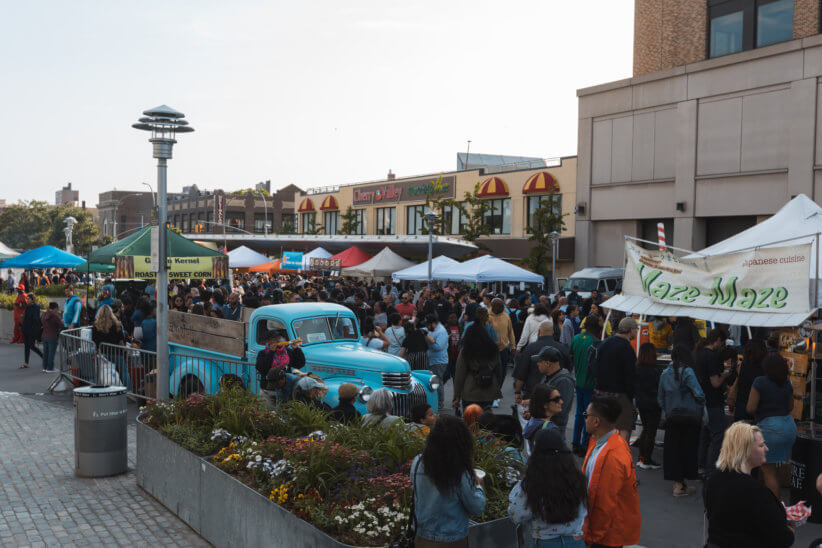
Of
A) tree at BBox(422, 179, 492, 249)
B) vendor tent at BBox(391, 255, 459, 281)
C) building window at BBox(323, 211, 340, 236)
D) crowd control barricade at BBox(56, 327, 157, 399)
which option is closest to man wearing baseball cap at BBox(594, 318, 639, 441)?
crowd control barricade at BBox(56, 327, 157, 399)

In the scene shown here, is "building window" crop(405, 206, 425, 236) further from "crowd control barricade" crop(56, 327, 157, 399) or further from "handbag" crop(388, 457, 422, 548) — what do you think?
"handbag" crop(388, 457, 422, 548)

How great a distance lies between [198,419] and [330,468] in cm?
285

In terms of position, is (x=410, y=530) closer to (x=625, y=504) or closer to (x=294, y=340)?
(x=625, y=504)

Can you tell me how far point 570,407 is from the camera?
8664mm

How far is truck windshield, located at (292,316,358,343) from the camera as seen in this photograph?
36.4 ft

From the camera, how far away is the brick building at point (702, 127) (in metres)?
28.7

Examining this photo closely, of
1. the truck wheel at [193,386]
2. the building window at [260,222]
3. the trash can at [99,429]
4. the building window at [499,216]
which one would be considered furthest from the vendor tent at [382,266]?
the building window at [260,222]

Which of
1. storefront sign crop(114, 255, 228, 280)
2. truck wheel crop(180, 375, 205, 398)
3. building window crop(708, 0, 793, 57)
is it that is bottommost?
truck wheel crop(180, 375, 205, 398)

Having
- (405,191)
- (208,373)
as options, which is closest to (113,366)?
(208,373)

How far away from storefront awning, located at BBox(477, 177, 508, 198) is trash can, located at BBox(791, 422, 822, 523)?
132ft

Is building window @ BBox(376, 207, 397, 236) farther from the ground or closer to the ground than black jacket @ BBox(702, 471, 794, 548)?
farther from the ground

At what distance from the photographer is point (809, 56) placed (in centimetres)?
2805

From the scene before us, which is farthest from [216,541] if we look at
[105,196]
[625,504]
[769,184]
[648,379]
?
[105,196]

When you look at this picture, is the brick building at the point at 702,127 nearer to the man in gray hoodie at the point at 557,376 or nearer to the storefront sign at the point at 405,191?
the storefront sign at the point at 405,191
